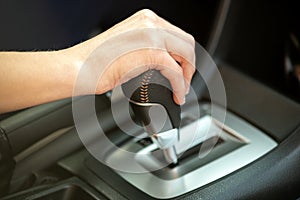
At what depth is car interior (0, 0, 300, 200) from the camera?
72 cm

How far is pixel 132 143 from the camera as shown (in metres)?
0.80

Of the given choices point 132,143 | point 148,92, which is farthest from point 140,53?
point 132,143

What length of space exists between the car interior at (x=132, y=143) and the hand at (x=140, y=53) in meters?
0.07

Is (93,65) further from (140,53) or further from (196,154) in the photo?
(196,154)

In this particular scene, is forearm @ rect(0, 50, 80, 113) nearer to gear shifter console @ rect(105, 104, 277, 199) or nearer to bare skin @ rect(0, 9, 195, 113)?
bare skin @ rect(0, 9, 195, 113)

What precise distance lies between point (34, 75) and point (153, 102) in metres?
0.15

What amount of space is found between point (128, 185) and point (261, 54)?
0.63m

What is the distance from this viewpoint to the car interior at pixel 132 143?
0.72 m

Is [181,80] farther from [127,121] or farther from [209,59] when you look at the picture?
[209,59]

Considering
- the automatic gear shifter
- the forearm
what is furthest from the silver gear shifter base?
the forearm

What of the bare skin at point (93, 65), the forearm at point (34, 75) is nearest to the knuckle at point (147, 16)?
the bare skin at point (93, 65)

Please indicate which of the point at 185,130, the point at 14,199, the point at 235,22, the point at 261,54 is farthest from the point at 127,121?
the point at 261,54

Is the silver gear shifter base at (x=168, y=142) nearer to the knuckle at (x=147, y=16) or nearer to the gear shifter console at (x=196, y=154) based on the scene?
the gear shifter console at (x=196, y=154)

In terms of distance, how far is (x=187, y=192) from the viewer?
2.33 ft
